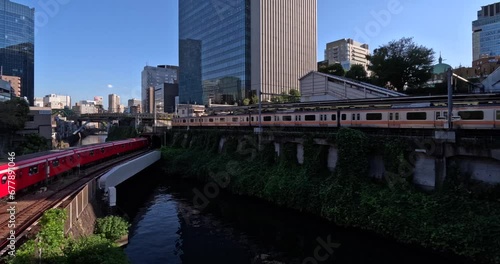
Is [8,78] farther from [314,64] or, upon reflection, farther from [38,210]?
[38,210]

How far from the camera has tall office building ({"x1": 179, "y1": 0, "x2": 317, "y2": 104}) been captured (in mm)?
97062

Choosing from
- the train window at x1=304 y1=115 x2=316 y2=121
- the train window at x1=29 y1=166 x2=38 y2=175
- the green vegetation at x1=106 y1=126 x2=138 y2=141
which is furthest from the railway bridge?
the green vegetation at x1=106 y1=126 x2=138 y2=141

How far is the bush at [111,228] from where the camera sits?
690 inches

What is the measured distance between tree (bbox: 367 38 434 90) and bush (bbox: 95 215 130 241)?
158 feet

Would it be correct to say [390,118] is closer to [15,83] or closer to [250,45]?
[250,45]

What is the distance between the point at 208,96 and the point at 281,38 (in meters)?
32.8

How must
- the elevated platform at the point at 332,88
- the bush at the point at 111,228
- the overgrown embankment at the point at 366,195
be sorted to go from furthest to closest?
the elevated platform at the point at 332,88
the bush at the point at 111,228
the overgrown embankment at the point at 366,195

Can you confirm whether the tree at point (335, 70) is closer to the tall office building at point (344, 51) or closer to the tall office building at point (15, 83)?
the tall office building at point (344, 51)

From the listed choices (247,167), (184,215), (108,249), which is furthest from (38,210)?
(247,167)

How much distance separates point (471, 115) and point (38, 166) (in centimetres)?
2820

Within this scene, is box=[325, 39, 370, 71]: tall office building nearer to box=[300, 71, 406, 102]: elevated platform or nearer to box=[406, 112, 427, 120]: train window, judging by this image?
box=[300, 71, 406, 102]: elevated platform

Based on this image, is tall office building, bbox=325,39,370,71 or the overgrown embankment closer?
the overgrown embankment

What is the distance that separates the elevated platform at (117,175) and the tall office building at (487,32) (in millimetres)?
Result: 123238

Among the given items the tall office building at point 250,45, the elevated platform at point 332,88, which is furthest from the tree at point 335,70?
the tall office building at point 250,45
